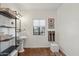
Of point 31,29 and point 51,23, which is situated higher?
point 51,23

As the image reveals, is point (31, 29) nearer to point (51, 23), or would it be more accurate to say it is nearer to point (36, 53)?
point (51, 23)

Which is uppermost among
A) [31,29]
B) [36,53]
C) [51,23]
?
[51,23]

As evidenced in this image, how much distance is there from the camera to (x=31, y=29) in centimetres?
477

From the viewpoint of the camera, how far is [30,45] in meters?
4.67

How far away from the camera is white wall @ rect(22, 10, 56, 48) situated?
15.2ft

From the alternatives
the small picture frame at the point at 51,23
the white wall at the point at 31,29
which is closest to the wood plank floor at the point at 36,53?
the white wall at the point at 31,29

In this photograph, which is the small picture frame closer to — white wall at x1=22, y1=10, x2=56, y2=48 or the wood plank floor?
white wall at x1=22, y1=10, x2=56, y2=48

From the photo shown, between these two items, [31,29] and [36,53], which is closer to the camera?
[36,53]

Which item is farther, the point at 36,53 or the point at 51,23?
the point at 51,23

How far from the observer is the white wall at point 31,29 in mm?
4641

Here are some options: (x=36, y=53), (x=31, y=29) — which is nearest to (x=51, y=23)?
(x=31, y=29)

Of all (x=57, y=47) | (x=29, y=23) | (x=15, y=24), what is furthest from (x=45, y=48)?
(x=15, y=24)

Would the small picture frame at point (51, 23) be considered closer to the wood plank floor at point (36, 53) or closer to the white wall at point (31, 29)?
the white wall at point (31, 29)

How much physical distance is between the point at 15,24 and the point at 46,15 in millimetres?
1509
